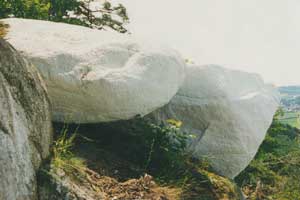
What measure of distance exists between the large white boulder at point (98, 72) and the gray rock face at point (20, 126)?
3.57 ft

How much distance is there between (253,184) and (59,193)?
7.37 meters

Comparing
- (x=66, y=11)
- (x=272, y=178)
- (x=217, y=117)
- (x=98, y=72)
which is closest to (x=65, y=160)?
(x=98, y=72)

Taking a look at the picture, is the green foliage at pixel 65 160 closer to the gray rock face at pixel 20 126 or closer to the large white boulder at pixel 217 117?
the gray rock face at pixel 20 126

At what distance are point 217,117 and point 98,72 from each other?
9.29 ft

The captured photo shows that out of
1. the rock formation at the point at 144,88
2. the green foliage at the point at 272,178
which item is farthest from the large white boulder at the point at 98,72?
the green foliage at the point at 272,178

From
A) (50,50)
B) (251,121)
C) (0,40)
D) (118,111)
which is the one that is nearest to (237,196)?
(251,121)

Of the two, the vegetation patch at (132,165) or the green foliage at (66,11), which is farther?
the green foliage at (66,11)

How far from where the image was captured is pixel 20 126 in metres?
5.34

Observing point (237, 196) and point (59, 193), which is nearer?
point (59, 193)

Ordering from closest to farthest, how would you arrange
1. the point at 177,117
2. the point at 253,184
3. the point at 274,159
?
1. the point at 177,117
2. the point at 253,184
3. the point at 274,159

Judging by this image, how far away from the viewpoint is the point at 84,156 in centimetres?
733

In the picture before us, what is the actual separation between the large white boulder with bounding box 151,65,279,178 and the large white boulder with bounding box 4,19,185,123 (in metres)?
1.13

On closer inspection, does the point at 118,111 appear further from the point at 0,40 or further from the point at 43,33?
the point at 0,40

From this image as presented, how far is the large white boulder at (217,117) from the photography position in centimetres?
930
